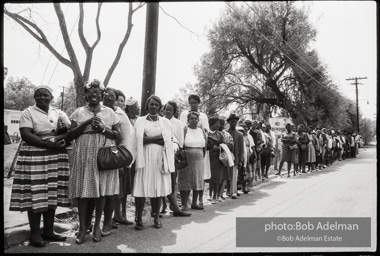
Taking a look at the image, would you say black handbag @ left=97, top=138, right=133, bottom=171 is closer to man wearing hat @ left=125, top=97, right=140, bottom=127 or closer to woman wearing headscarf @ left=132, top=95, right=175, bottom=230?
woman wearing headscarf @ left=132, top=95, right=175, bottom=230

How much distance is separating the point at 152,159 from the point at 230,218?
163 cm

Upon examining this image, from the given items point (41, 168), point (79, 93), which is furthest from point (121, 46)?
point (41, 168)

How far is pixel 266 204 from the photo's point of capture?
6527 mm

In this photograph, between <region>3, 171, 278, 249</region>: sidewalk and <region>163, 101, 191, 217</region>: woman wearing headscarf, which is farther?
<region>163, 101, 191, 217</region>: woman wearing headscarf

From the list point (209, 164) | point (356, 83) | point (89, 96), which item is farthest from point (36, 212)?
point (356, 83)

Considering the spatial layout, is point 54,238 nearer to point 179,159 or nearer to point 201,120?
point 179,159

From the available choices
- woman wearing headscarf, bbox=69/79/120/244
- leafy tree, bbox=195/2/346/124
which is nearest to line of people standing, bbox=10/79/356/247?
woman wearing headscarf, bbox=69/79/120/244

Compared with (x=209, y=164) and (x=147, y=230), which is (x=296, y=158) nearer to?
(x=209, y=164)

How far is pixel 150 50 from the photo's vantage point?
625 cm

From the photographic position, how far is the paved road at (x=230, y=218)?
393 cm

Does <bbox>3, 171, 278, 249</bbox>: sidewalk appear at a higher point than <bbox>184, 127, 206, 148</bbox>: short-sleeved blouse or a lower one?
lower

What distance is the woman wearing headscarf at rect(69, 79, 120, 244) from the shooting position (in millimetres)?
4039

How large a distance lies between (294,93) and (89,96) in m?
22.3

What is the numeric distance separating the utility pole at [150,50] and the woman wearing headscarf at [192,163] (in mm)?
897
